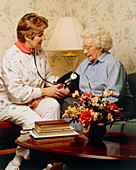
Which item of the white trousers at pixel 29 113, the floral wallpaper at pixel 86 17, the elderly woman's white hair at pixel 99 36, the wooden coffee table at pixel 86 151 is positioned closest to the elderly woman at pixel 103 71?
the elderly woman's white hair at pixel 99 36

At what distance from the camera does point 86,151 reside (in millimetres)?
1270

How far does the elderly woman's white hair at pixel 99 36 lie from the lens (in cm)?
232

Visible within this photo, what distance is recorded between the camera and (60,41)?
2.97m

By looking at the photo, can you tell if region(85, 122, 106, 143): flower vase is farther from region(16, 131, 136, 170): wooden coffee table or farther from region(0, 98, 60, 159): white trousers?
region(0, 98, 60, 159): white trousers

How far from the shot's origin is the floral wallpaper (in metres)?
2.73

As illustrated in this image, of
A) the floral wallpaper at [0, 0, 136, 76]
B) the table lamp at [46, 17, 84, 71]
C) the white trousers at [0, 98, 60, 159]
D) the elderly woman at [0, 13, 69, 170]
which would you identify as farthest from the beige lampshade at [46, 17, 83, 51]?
the white trousers at [0, 98, 60, 159]

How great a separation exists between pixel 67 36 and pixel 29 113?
1098 mm

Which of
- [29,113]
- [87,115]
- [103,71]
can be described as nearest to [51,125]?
[87,115]

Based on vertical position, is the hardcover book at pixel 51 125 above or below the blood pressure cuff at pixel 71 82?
above

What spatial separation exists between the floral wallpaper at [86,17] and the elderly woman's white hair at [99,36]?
1.51ft

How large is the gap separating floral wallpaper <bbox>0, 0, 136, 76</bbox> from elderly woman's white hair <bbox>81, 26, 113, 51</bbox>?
0.46 metres

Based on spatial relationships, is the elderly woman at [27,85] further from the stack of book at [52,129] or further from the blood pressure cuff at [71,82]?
the stack of book at [52,129]

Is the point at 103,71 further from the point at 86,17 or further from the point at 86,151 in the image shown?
the point at 86,17

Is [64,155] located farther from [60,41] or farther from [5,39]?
[5,39]
